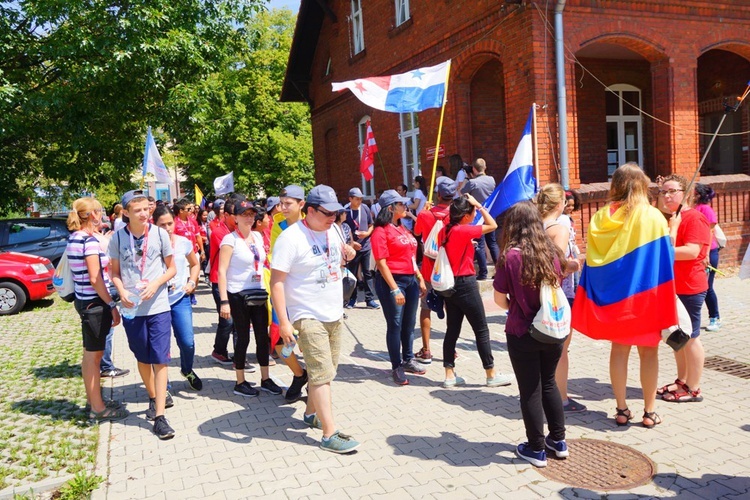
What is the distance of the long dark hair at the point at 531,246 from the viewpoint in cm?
399

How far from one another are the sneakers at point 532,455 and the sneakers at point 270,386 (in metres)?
2.56

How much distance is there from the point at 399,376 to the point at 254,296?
1.64 metres

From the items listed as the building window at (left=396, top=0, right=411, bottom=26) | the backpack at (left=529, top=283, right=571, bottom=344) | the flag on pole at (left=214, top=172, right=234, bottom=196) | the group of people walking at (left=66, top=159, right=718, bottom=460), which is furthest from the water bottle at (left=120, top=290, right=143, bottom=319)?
the flag on pole at (left=214, top=172, right=234, bottom=196)

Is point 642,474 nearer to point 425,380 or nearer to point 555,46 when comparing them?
point 425,380

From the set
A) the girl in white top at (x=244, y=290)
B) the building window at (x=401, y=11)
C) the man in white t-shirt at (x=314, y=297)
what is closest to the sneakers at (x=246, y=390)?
the girl in white top at (x=244, y=290)

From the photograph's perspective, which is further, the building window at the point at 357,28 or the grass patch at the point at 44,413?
the building window at the point at 357,28

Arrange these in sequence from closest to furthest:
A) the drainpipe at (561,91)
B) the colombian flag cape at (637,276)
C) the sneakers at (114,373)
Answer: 1. the colombian flag cape at (637,276)
2. the sneakers at (114,373)
3. the drainpipe at (561,91)

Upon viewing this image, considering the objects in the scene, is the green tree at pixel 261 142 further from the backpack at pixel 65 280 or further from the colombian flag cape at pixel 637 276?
the colombian flag cape at pixel 637 276

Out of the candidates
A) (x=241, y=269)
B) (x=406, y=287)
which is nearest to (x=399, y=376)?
(x=406, y=287)

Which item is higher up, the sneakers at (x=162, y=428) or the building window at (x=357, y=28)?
the building window at (x=357, y=28)

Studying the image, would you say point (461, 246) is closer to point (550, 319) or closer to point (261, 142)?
point (550, 319)

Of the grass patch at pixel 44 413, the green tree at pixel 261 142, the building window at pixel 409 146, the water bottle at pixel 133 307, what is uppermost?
the green tree at pixel 261 142

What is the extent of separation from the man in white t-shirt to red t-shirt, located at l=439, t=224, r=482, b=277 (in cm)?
146

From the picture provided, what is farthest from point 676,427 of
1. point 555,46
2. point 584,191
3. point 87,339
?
point 555,46
